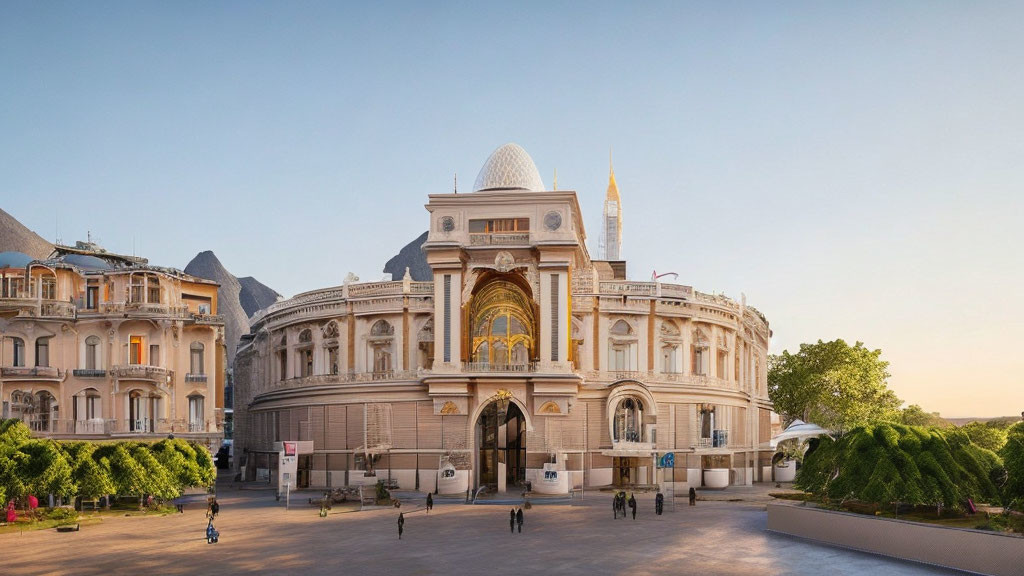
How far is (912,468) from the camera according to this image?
44.1m

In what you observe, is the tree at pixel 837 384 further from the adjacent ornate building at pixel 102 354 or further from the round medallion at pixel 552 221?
the adjacent ornate building at pixel 102 354

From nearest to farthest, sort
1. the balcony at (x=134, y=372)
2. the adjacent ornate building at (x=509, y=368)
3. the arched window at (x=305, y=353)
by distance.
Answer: the balcony at (x=134, y=372), the adjacent ornate building at (x=509, y=368), the arched window at (x=305, y=353)

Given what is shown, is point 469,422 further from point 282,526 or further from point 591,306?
point 282,526

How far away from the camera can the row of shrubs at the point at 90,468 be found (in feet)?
167

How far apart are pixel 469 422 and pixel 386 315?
12.3 meters

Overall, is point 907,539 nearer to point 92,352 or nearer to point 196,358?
point 196,358

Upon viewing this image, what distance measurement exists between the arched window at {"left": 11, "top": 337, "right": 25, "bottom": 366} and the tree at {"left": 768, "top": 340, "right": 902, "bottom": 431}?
74.1 metres

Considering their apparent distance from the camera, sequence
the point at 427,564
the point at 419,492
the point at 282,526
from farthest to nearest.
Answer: the point at 419,492
the point at 282,526
the point at 427,564

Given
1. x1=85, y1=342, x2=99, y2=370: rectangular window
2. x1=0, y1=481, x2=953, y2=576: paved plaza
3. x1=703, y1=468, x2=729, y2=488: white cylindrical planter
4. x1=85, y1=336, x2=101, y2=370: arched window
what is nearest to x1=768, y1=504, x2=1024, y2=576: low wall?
x1=0, y1=481, x2=953, y2=576: paved plaza

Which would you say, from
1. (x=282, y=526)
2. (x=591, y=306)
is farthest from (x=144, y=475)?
(x=591, y=306)

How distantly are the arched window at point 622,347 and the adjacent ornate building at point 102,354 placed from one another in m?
33.6

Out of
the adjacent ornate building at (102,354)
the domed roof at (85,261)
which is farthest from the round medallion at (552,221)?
the domed roof at (85,261)

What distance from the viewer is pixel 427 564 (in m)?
39.3

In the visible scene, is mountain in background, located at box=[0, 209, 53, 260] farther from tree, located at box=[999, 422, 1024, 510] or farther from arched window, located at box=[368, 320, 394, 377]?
tree, located at box=[999, 422, 1024, 510]
